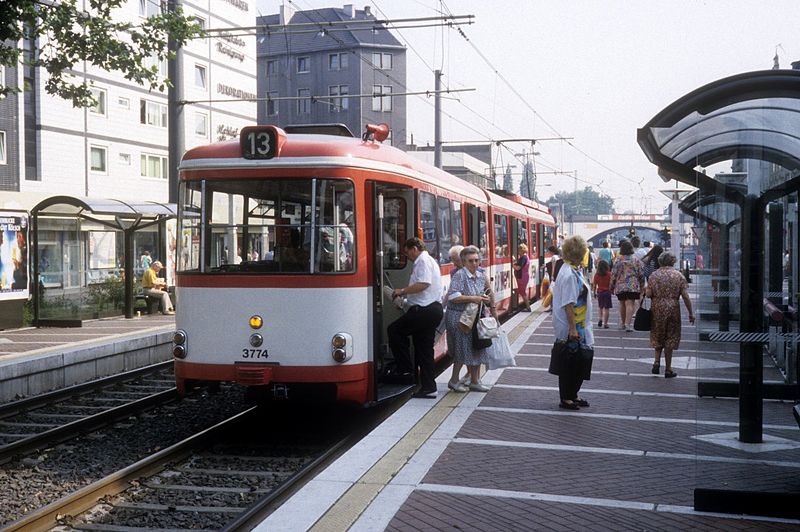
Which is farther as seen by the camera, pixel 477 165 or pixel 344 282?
pixel 477 165

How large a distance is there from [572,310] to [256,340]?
3.12m

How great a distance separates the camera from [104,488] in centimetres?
749

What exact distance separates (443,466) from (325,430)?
3.32m

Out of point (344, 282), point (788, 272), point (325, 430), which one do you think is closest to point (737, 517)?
point (788, 272)

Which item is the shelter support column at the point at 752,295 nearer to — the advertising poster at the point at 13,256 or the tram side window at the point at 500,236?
the tram side window at the point at 500,236

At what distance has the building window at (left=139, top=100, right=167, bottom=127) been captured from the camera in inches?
1806

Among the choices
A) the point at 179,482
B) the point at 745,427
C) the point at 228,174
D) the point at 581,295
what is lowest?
the point at 179,482

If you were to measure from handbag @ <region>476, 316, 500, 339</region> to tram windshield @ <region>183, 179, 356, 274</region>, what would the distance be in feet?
5.77

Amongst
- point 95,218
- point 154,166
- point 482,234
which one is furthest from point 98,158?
point 482,234

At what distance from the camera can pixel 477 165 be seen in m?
91.0

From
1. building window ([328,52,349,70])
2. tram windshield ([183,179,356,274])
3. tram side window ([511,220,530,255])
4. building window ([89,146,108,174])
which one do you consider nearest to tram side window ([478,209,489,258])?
tram side window ([511,220,530,255])

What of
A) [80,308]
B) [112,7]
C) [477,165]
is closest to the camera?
[112,7]

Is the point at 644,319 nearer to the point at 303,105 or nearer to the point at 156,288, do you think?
the point at 156,288

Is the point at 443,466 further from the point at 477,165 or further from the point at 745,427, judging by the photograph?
the point at 477,165
